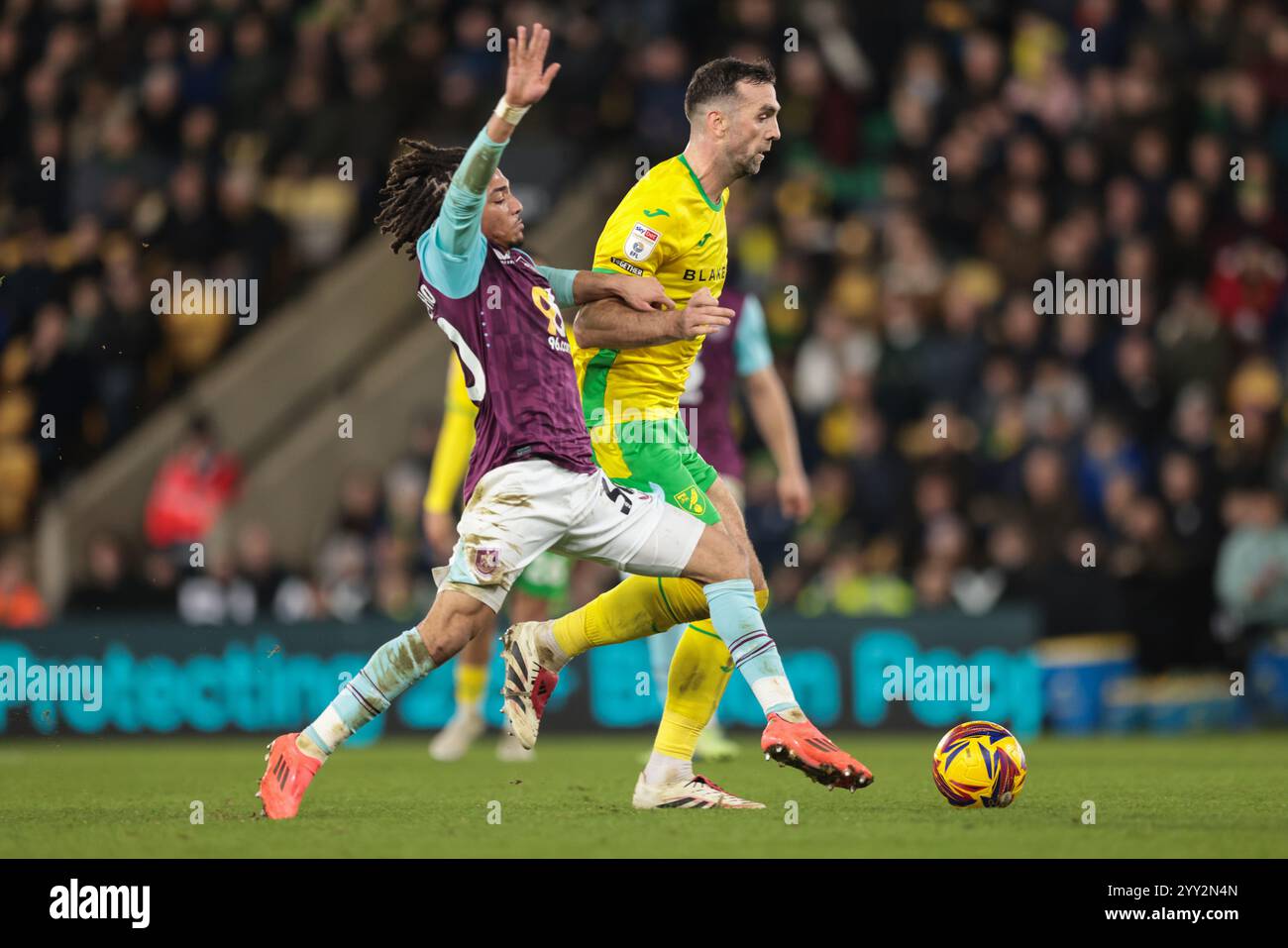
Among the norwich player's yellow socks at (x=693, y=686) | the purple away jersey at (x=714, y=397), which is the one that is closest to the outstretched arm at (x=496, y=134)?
the norwich player's yellow socks at (x=693, y=686)

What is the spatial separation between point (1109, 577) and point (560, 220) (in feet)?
19.3

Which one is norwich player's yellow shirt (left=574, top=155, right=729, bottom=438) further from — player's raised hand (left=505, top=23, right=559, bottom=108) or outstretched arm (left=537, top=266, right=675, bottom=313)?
player's raised hand (left=505, top=23, right=559, bottom=108)

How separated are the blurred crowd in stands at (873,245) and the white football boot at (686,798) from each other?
20.3 feet

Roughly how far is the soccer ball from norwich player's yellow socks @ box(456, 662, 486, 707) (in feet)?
15.2

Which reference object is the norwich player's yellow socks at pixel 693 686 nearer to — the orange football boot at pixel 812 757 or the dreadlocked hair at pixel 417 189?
the orange football boot at pixel 812 757

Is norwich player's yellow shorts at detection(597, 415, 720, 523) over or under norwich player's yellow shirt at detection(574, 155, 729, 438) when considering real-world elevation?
under

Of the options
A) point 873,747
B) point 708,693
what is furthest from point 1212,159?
point 708,693

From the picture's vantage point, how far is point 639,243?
24.5 feet

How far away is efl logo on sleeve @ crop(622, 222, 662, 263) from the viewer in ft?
24.4

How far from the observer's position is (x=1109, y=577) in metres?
13.6

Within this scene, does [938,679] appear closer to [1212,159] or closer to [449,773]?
[449,773]

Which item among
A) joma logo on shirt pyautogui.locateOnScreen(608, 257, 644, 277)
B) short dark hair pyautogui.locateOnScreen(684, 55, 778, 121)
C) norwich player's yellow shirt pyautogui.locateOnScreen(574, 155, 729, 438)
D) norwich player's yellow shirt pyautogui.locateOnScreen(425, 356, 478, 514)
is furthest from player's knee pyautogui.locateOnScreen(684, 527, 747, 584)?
norwich player's yellow shirt pyautogui.locateOnScreen(425, 356, 478, 514)

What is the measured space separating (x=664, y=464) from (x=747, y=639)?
0.80 metres

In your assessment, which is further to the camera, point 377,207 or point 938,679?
point 377,207
